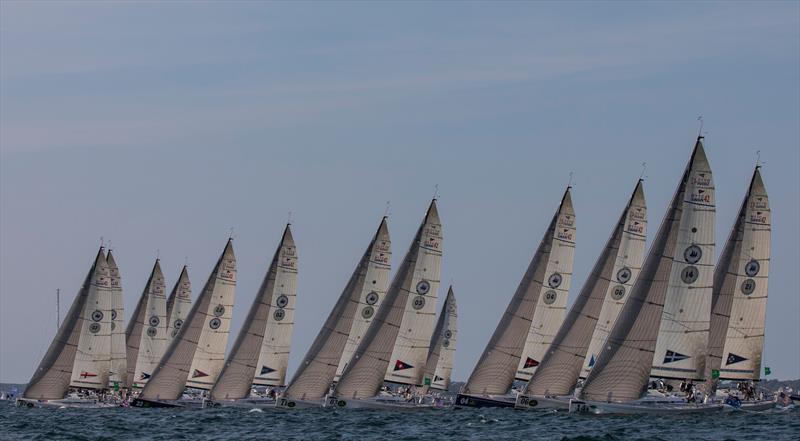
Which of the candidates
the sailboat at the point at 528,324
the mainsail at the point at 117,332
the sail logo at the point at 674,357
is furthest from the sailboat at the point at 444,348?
the sail logo at the point at 674,357

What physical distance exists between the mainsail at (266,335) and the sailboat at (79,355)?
7603 millimetres

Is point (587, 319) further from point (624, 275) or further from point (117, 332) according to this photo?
point (117, 332)

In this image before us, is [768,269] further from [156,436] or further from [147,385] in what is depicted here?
[147,385]

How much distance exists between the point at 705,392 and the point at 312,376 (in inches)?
912

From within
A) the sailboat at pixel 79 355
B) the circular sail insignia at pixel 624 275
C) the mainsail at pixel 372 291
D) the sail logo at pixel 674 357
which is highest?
the circular sail insignia at pixel 624 275

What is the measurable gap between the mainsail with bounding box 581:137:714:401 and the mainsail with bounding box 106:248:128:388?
35.2 m

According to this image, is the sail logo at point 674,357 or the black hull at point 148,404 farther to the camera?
the black hull at point 148,404

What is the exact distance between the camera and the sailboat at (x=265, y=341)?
8888 cm

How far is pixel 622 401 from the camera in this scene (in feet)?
225

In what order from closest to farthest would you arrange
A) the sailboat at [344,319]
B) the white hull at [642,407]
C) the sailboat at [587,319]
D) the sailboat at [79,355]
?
the white hull at [642,407] < the sailboat at [587,319] < the sailboat at [344,319] < the sailboat at [79,355]

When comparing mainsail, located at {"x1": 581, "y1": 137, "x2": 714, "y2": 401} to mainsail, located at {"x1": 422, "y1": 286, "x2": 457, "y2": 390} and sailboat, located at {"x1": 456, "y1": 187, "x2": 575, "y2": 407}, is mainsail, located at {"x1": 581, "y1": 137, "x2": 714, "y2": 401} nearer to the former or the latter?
sailboat, located at {"x1": 456, "y1": 187, "x2": 575, "y2": 407}

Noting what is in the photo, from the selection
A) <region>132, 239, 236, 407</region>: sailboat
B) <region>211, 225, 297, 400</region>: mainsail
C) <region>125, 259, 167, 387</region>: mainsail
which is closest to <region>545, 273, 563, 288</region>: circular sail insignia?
<region>211, 225, 297, 400</region>: mainsail

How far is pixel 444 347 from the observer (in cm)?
10188

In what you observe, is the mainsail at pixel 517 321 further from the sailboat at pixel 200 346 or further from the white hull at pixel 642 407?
the sailboat at pixel 200 346
